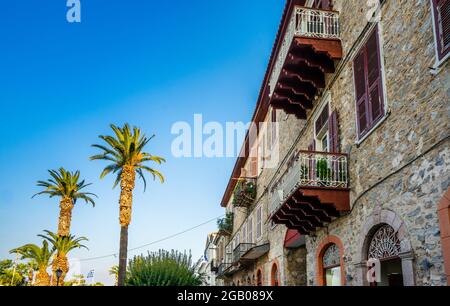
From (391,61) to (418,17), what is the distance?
1130 mm

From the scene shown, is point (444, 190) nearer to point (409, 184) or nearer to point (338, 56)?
point (409, 184)

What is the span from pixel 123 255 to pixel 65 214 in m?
12.9

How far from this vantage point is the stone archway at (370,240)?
22.9 feet

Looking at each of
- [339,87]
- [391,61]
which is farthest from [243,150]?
[391,61]

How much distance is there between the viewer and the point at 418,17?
7137 mm

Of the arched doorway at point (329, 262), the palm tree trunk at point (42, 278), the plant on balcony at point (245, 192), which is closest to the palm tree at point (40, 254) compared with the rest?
the palm tree trunk at point (42, 278)

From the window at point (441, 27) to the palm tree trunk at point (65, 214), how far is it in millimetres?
30382

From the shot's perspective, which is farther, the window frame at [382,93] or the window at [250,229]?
the window at [250,229]

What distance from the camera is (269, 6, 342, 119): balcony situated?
11062mm

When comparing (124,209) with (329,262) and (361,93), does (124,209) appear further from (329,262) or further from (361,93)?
(361,93)

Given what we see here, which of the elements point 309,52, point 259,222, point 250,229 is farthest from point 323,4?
point 250,229

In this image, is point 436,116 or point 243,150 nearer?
point 436,116

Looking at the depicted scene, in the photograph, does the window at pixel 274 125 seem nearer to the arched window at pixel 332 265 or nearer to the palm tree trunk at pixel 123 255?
the arched window at pixel 332 265

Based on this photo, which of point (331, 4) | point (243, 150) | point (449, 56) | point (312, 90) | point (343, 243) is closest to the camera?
point (449, 56)
